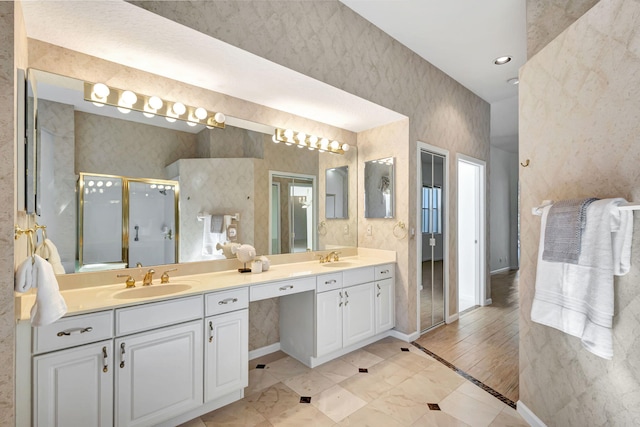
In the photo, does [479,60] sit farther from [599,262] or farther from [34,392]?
[34,392]

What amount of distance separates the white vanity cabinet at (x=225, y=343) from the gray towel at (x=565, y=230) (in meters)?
1.80

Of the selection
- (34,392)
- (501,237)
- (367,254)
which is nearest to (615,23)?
(367,254)

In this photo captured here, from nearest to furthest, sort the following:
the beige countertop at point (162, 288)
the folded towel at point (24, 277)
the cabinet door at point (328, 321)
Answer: the folded towel at point (24, 277) → the beige countertop at point (162, 288) → the cabinet door at point (328, 321)

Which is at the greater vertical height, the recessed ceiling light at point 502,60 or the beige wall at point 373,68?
the recessed ceiling light at point 502,60

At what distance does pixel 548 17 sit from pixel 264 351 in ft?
11.1

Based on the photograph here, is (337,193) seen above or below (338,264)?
above

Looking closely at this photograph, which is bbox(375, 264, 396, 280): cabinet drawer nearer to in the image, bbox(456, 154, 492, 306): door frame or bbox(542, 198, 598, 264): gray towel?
bbox(542, 198, 598, 264): gray towel

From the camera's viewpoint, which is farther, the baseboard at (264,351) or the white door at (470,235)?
the white door at (470,235)

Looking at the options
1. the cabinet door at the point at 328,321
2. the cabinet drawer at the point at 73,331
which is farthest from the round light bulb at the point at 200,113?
the cabinet door at the point at 328,321

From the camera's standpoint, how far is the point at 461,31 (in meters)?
2.63

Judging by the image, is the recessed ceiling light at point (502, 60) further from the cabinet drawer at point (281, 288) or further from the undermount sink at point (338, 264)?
the cabinet drawer at point (281, 288)

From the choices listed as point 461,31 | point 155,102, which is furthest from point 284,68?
point 461,31

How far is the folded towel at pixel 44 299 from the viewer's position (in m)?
1.19

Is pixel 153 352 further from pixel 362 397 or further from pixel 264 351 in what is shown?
pixel 362 397
